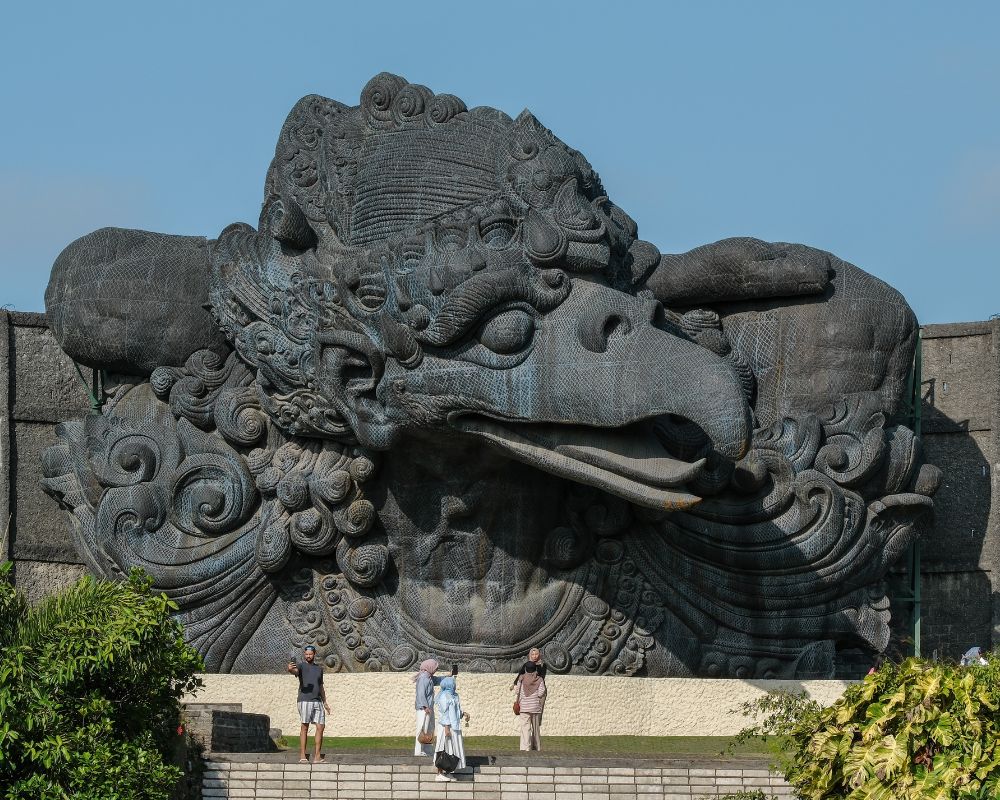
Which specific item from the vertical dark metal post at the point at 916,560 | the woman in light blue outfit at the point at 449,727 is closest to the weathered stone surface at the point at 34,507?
the woman in light blue outfit at the point at 449,727

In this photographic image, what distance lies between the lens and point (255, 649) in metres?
24.5

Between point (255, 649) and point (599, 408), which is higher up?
point (599, 408)

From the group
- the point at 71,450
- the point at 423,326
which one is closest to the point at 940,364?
the point at 423,326

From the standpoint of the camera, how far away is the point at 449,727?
1852 centimetres

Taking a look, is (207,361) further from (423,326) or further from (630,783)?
(630,783)

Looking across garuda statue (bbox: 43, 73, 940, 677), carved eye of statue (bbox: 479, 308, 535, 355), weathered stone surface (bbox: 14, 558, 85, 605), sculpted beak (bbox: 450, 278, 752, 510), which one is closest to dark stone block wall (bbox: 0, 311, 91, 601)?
weathered stone surface (bbox: 14, 558, 85, 605)

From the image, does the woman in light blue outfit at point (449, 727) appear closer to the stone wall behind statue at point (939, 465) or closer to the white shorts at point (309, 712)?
the white shorts at point (309, 712)

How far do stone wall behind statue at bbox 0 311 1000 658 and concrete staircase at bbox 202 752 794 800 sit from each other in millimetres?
9068

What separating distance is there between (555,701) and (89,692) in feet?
23.9

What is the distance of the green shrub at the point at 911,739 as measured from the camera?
14102mm

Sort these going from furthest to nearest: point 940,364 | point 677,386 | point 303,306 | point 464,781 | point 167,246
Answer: point 940,364 < point 167,246 < point 303,306 < point 677,386 < point 464,781

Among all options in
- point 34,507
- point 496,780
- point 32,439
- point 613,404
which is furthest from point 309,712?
point 32,439

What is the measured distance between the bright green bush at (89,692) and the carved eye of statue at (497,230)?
6.38 meters

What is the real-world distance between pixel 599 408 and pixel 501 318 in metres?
1.34
